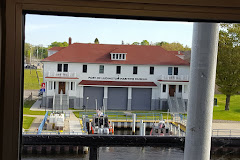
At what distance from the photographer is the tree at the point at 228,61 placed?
105 inches

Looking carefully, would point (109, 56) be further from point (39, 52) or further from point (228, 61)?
point (39, 52)

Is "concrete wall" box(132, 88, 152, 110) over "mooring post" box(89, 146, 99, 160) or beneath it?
beneath

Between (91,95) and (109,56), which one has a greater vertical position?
(109,56)

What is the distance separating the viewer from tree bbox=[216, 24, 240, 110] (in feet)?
8.79

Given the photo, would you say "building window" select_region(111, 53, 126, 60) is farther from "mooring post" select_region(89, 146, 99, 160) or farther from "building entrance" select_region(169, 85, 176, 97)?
"mooring post" select_region(89, 146, 99, 160)

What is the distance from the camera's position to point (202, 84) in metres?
0.78

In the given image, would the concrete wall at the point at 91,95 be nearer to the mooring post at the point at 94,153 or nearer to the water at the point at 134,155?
the water at the point at 134,155

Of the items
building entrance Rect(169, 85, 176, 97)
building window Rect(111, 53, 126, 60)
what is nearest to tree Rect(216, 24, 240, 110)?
building entrance Rect(169, 85, 176, 97)

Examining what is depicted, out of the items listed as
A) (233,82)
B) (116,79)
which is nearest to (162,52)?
(116,79)

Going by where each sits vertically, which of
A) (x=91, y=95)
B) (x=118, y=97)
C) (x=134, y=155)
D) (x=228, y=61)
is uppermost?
(x=228, y=61)

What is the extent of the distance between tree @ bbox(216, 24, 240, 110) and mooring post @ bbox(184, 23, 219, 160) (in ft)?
6.33

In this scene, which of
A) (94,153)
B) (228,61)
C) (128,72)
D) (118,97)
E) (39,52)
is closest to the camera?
(94,153)

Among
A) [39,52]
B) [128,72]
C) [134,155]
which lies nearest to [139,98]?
[128,72]

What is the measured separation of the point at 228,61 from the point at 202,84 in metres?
2.23
